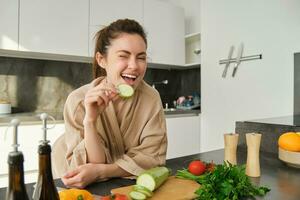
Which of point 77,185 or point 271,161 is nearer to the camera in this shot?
point 77,185

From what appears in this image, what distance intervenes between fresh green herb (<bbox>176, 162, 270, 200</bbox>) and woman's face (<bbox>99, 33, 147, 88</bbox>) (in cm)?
51

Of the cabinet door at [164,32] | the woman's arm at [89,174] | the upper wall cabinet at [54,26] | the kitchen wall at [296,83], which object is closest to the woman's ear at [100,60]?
the woman's arm at [89,174]

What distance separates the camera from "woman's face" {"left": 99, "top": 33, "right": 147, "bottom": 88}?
1.09 m

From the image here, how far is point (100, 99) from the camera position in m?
0.95

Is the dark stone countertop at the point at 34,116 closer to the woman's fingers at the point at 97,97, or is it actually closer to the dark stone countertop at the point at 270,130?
the woman's fingers at the point at 97,97

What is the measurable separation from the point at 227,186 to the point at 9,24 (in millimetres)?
2253

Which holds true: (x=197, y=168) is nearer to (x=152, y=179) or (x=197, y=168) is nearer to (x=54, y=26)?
(x=152, y=179)

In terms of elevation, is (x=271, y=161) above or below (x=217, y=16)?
below

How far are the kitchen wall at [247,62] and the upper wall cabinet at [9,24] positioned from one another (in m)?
1.95

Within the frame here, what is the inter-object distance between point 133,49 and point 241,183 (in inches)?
25.5

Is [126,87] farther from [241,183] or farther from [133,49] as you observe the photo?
[241,183]

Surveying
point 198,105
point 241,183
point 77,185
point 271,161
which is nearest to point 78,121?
point 77,185

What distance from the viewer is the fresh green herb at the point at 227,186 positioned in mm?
686

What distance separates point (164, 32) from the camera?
316cm
